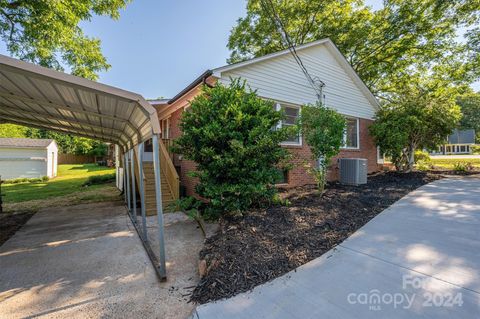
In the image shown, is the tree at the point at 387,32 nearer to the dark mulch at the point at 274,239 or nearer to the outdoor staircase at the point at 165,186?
the outdoor staircase at the point at 165,186

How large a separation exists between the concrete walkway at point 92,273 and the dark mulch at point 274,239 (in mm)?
471

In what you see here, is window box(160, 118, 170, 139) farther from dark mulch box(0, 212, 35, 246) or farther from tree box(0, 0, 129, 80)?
dark mulch box(0, 212, 35, 246)

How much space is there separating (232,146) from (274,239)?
1852mm

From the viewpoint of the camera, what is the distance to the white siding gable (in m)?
7.41

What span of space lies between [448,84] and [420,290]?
17594 millimetres

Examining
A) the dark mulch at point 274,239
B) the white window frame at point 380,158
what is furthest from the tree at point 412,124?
the dark mulch at point 274,239

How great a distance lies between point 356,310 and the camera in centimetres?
220

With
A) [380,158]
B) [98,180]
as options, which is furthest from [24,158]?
[380,158]

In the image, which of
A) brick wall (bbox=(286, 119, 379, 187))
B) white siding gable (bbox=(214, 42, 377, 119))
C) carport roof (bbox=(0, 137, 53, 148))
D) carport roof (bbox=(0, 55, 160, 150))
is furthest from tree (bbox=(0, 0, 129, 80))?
carport roof (bbox=(0, 137, 53, 148))

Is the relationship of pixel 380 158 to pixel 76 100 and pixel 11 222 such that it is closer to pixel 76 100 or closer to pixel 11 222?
pixel 76 100

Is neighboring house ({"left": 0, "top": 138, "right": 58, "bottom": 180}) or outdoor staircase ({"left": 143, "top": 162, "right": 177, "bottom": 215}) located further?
neighboring house ({"left": 0, "top": 138, "right": 58, "bottom": 180})

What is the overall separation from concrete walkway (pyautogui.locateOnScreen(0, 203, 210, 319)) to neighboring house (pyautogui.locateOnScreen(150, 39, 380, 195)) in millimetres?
3530

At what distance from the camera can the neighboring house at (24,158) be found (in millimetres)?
16844

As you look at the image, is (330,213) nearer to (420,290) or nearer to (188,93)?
(420,290)
